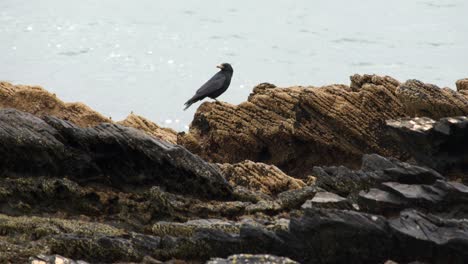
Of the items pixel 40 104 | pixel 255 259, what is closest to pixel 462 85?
pixel 40 104

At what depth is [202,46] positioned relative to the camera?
453ft

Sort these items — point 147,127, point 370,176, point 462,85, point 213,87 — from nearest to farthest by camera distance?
point 370,176 < point 462,85 < point 147,127 < point 213,87

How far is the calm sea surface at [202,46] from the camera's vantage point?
12344 cm

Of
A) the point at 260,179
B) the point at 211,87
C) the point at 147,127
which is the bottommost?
the point at 147,127

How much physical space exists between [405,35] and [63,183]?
128 metres

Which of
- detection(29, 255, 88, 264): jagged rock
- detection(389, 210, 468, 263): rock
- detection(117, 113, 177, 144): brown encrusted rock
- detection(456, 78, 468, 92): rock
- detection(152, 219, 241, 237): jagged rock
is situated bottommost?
detection(117, 113, 177, 144): brown encrusted rock

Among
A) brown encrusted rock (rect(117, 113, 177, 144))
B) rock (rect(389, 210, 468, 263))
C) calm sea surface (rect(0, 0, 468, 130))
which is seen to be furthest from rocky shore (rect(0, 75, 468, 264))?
calm sea surface (rect(0, 0, 468, 130))

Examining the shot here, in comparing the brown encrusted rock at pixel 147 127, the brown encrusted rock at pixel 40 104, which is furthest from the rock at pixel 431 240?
the brown encrusted rock at pixel 147 127

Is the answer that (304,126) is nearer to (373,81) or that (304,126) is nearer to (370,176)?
(373,81)

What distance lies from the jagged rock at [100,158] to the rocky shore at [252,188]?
33 mm

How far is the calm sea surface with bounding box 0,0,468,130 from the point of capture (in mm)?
123438

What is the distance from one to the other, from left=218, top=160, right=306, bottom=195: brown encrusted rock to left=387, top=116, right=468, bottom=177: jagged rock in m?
3.91

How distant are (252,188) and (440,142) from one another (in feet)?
20.2

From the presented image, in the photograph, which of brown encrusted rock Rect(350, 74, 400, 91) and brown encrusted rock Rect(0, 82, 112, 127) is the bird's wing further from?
brown encrusted rock Rect(350, 74, 400, 91)
